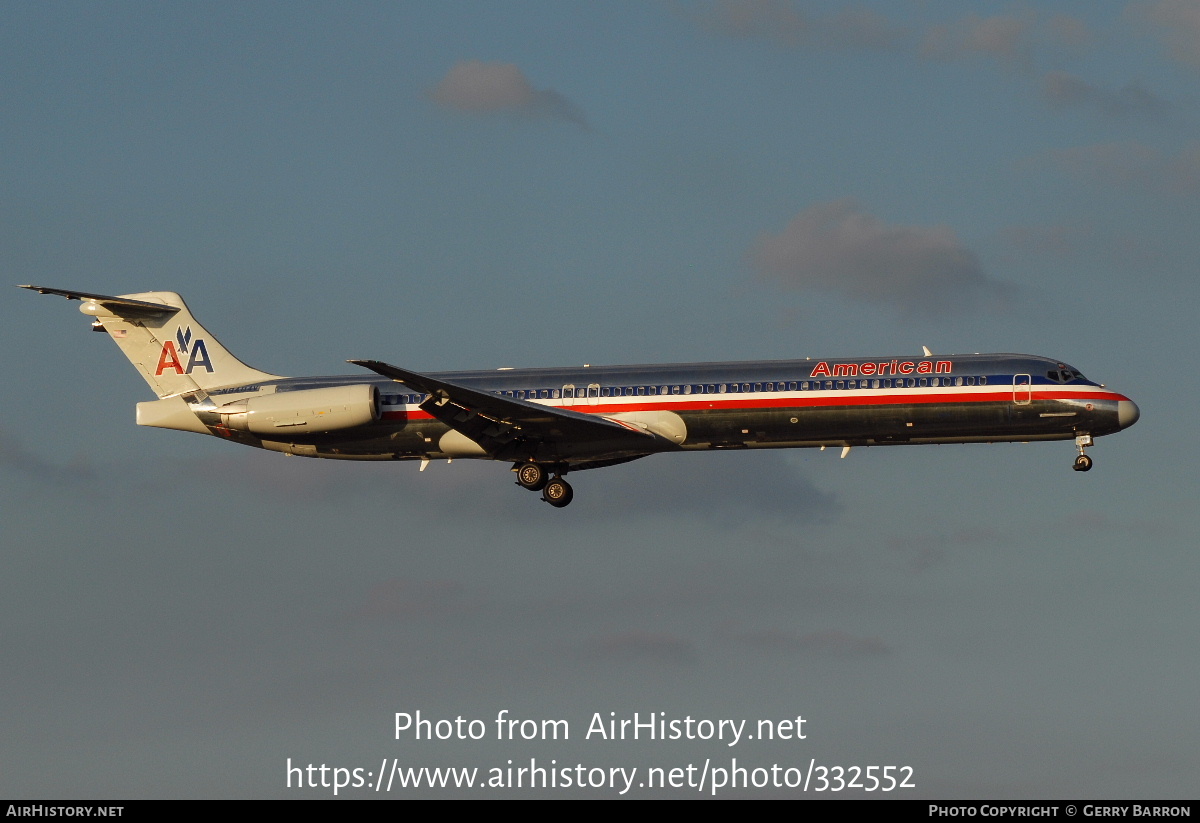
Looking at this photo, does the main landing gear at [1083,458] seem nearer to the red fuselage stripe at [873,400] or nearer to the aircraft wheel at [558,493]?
the red fuselage stripe at [873,400]

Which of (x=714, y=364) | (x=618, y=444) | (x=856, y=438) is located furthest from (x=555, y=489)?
(x=856, y=438)

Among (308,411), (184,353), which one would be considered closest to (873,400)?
(308,411)

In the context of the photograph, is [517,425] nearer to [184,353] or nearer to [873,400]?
[873,400]

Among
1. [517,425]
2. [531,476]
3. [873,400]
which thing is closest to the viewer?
[873,400]

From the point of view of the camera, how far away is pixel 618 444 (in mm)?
47812

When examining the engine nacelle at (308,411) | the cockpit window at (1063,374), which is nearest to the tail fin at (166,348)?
the engine nacelle at (308,411)

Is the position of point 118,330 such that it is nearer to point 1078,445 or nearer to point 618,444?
point 618,444

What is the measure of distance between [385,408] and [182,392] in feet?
24.8

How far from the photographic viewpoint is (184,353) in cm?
5262

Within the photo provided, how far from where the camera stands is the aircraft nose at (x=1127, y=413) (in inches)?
1839

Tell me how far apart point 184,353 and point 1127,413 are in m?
29.7

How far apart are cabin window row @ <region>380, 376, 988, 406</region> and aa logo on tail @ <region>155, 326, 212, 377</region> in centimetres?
1081

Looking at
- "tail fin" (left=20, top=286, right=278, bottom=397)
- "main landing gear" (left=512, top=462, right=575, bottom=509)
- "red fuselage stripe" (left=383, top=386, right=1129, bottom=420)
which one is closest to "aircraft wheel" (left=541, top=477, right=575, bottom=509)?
"main landing gear" (left=512, top=462, right=575, bottom=509)

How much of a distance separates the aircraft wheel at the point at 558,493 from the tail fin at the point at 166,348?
10.1 metres
